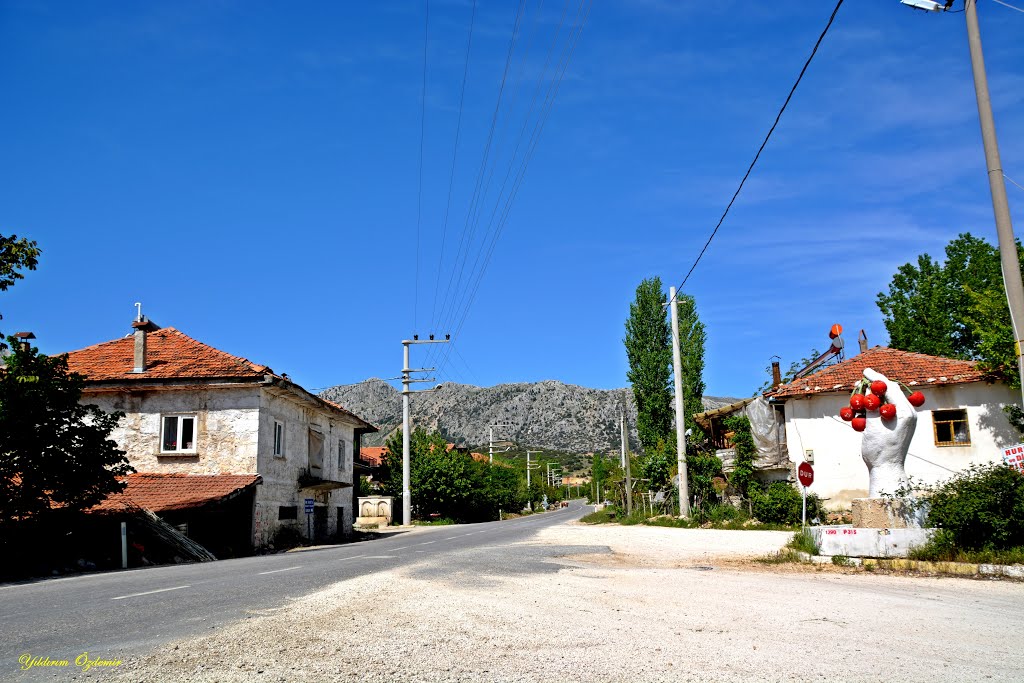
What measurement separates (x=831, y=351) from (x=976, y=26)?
3081 cm

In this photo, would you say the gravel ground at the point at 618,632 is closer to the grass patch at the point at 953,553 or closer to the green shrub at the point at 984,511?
the grass patch at the point at 953,553

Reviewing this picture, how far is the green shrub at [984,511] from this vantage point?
1255cm

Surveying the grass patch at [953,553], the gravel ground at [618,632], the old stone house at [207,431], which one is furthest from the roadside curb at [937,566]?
the old stone house at [207,431]

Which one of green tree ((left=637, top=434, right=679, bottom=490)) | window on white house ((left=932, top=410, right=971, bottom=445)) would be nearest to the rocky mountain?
green tree ((left=637, top=434, right=679, bottom=490))

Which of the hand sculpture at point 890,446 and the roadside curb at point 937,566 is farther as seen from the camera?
the hand sculpture at point 890,446

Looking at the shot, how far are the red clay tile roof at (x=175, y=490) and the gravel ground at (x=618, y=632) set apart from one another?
487 inches

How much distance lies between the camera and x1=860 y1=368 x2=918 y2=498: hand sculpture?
49.3 feet

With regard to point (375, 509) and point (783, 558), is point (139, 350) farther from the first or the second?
point (375, 509)

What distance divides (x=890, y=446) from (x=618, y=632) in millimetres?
10081

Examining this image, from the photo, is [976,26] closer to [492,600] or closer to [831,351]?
[492,600]

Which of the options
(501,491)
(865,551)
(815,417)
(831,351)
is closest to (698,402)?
(831,351)

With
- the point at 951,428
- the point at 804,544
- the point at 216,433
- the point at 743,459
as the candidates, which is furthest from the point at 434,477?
the point at 804,544

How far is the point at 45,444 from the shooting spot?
1878cm

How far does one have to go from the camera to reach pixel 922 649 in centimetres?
667
